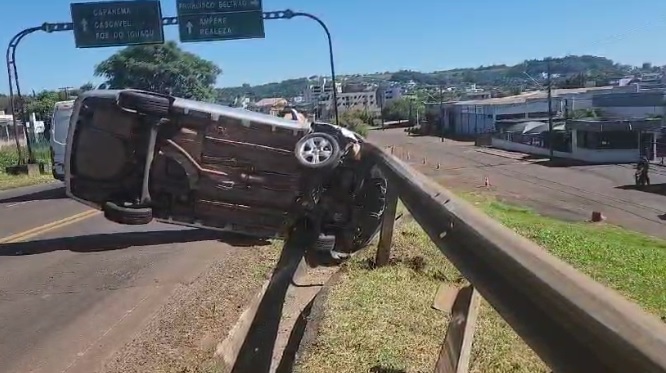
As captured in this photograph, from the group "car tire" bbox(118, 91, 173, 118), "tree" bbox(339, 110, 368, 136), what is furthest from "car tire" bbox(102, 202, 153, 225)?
"tree" bbox(339, 110, 368, 136)

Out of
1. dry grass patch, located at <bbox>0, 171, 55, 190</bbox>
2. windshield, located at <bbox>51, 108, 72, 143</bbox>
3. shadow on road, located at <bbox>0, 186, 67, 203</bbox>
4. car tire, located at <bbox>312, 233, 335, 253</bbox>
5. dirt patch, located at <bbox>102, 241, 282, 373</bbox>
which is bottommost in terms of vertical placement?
dry grass patch, located at <bbox>0, 171, 55, 190</bbox>

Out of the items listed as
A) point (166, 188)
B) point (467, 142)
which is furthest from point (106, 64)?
point (166, 188)

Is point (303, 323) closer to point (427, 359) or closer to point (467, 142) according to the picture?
point (427, 359)

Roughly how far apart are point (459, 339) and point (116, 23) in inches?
983

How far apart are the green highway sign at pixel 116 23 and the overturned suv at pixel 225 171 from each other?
1907 centimetres

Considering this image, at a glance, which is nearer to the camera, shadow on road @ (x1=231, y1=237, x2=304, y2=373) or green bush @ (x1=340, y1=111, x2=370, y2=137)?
shadow on road @ (x1=231, y1=237, x2=304, y2=373)

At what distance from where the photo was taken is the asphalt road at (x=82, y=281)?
636 cm

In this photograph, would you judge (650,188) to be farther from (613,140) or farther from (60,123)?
(60,123)

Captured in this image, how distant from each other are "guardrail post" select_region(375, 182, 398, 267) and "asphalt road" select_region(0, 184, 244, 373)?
91.3 inches

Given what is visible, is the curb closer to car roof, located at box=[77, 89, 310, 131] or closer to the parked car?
car roof, located at box=[77, 89, 310, 131]

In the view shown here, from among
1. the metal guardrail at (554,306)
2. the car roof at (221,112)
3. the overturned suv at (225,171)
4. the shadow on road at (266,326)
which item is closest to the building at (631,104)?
the car roof at (221,112)

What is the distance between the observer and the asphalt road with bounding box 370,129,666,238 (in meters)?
27.6

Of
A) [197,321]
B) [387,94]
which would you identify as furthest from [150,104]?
[387,94]

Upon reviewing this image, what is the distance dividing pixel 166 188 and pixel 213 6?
20162 mm
